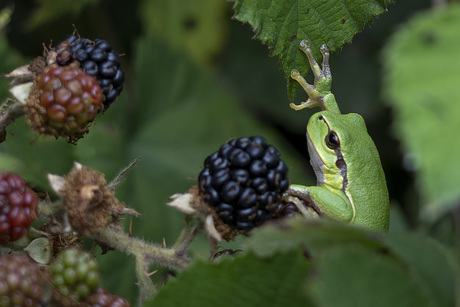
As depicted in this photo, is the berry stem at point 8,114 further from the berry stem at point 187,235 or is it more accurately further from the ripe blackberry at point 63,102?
the berry stem at point 187,235

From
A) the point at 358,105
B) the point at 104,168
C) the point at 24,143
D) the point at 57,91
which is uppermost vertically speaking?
the point at 57,91

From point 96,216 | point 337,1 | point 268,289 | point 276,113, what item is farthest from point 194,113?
point 268,289

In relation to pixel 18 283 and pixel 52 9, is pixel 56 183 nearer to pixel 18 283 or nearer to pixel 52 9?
pixel 18 283

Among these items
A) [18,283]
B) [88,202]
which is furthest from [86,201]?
[18,283]

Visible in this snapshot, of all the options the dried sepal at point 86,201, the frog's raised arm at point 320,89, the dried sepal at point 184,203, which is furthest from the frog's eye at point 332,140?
the dried sepal at point 86,201

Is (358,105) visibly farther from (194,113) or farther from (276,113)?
(194,113)
